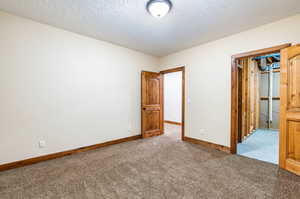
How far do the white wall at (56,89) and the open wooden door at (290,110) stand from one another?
3.20 m

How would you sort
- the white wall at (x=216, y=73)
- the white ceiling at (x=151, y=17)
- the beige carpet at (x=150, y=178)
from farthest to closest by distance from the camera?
the white wall at (x=216, y=73)
the white ceiling at (x=151, y=17)
the beige carpet at (x=150, y=178)

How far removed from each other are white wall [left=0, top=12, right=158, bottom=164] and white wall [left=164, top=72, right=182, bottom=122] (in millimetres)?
3148

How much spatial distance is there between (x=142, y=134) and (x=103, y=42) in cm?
270

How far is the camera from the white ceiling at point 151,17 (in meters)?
1.95

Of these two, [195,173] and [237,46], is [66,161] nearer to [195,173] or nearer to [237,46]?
[195,173]

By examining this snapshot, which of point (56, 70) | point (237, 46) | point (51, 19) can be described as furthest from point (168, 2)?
point (56, 70)

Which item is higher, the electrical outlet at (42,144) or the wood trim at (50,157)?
the electrical outlet at (42,144)

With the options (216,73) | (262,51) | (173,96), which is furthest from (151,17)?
(173,96)

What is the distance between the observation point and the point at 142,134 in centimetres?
397

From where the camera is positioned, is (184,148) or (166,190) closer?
(166,190)

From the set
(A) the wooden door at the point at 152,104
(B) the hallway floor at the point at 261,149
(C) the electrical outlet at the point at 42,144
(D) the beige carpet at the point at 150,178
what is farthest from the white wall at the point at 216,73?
(C) the electrical outlet at the point at 42,144

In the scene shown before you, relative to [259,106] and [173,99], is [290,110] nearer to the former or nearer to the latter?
[259,106]

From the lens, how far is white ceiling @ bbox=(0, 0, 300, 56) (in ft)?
6.39

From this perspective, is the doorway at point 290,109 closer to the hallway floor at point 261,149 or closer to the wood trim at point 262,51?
the wood trim at point 262,51
